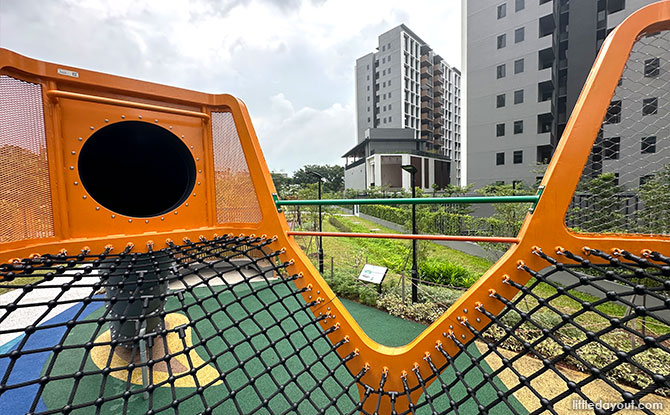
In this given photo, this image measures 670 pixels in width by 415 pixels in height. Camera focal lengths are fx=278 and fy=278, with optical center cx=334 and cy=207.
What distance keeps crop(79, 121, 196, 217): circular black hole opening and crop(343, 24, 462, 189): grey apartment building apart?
74.2 ft

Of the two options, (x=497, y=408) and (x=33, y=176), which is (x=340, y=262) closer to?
(x=497, y=408)

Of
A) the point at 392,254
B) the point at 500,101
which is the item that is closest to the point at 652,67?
the point at 392,254

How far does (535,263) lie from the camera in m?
1.48

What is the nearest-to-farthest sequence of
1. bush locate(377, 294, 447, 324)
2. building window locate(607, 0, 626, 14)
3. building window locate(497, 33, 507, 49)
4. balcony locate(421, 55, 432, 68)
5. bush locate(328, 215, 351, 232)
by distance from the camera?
bush locate(377, 294, 447, 324) < building window locate(607, 0, 626, 14) < bush locate(328, 215, 351, 232) < building window locate(497, 33, 507, 49) < balcony locate(421, 55, 432, 68)

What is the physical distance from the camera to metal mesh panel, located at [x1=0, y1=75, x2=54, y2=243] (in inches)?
58.4

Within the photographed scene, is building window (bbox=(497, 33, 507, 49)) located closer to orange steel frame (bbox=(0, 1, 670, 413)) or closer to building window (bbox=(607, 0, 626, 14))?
building window (bbox=(607, 0, 626, 14))

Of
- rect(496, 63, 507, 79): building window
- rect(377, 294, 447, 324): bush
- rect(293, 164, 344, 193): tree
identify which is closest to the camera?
rect(377, 294, 447, 324): bush

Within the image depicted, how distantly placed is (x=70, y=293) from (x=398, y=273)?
7121 millimetres

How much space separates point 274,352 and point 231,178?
2031mm

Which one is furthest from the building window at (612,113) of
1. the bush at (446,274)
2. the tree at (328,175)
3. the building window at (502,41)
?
the tree at (328,175)

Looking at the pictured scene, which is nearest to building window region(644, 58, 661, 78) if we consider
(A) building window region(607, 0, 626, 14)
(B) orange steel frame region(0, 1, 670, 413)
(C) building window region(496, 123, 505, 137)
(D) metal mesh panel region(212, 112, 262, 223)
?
(B) orange steel frame region(0, 1, 670, 413)

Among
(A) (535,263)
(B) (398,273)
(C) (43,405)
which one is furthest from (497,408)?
(C) (43,405)

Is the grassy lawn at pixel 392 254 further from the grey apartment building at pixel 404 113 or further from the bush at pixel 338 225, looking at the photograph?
the grey apartment building at pixel 404 113

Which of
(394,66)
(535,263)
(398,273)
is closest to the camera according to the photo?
(535,263)
